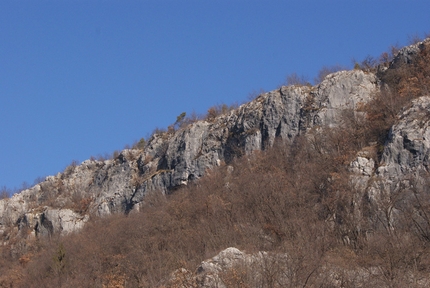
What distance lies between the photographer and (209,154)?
45.1 meters

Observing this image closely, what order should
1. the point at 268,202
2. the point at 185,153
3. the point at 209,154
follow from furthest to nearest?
the point at 185,153
the point at 209,154
the point at 268,202

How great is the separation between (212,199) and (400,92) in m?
13.4

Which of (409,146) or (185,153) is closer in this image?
(409,146)

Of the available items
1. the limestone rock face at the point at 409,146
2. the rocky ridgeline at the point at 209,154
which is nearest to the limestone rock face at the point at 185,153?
the rocky ridgeline at the point at 209,154

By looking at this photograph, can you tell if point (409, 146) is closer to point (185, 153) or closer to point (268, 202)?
point (268, 202)

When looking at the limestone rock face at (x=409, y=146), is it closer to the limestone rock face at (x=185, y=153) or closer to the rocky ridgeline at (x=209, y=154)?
the rocky ridgeline at (x=209, y=154)

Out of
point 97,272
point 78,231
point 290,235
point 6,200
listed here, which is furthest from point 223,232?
point 6,200

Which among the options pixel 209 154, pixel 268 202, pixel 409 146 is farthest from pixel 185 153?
pixel 409 146

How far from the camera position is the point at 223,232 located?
32188 millimetres

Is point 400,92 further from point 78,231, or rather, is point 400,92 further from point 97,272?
point 78,231

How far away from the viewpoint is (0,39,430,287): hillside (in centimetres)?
2533

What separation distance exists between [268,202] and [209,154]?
41.3ft

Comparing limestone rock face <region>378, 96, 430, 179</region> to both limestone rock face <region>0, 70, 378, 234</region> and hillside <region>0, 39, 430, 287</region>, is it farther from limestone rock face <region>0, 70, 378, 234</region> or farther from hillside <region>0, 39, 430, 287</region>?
limestone rock face <region>0, 70, 378, 234</region>

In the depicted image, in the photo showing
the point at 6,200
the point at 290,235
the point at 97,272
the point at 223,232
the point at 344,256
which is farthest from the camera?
the point at 6,200
